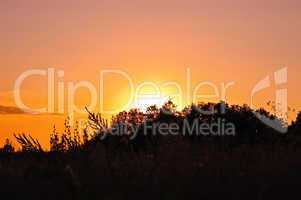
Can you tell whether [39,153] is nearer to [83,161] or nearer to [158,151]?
[83,161]

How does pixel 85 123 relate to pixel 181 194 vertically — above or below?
above

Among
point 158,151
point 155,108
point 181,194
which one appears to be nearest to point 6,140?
point 158,151

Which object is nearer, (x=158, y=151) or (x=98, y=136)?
(x=158, y=151)

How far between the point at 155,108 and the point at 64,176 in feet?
175

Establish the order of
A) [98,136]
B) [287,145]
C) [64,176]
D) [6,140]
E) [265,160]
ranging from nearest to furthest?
[265,160] → [64,176] → [287,145] → [98,136] → [6,140]

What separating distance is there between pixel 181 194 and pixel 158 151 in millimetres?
1223

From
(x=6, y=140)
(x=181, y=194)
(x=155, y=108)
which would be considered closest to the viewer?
(x=181, y=194)

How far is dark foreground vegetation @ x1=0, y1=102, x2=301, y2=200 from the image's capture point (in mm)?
7906

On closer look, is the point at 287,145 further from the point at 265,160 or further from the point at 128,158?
the point at 128,158

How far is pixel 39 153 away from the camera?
10.1 metres

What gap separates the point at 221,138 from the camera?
999 centimetres

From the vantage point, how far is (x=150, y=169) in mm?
8438

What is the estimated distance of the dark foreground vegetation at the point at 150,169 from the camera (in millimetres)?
7906

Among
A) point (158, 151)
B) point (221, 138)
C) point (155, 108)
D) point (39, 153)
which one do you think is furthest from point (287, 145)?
point (155, 108)
